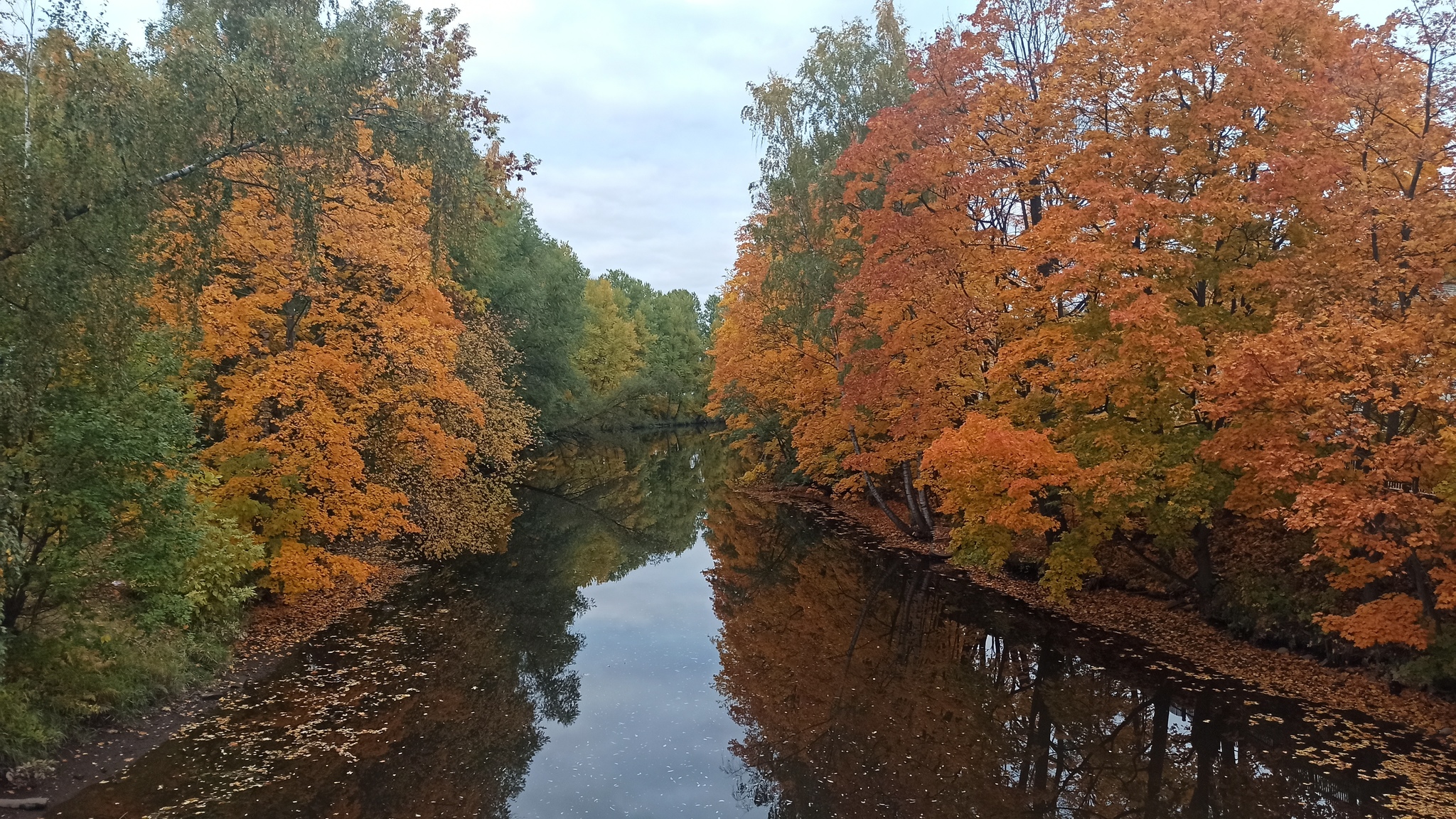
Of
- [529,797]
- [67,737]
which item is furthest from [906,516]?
[67,737]

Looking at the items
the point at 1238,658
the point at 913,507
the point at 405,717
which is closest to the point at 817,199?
the point at 913,507

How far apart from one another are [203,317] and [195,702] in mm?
6454

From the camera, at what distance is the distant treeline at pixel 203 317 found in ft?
28.7

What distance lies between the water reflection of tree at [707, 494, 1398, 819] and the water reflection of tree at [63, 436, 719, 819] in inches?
130

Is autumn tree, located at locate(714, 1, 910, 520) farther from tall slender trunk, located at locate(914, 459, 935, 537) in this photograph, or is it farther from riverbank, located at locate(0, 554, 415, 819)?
riverbank, located at locate(0, 554, 415, 819)

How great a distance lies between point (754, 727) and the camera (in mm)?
11914

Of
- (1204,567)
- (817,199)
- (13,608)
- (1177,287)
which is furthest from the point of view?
(817,199)

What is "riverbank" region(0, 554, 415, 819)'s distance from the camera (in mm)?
9070

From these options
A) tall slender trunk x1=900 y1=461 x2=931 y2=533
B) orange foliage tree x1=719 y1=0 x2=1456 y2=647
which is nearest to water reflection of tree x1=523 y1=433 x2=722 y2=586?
tall slender trunk x1=900 y1=461 x2=931 y2=533

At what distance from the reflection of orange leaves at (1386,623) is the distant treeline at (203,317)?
14.4m

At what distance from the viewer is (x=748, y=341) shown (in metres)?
31.7

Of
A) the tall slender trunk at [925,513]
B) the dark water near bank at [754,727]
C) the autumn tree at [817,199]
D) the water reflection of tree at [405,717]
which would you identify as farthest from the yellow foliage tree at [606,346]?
the dark water near bank at [754,727]

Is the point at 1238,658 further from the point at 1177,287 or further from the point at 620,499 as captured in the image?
the point at 620,499

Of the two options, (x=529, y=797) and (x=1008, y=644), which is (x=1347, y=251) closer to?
(x=1008, y=644)
